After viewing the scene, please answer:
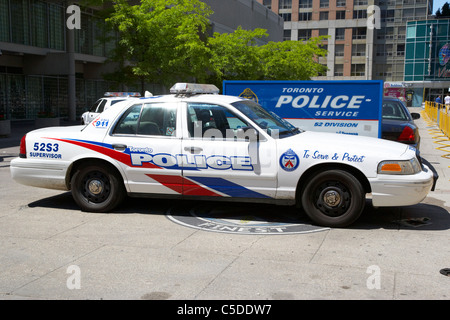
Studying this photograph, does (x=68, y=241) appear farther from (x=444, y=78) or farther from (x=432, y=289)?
(x=444, y=78)

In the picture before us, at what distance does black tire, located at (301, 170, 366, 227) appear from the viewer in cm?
602

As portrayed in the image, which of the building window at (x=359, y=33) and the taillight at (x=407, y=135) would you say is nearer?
the taillight at (x=407, y=135)

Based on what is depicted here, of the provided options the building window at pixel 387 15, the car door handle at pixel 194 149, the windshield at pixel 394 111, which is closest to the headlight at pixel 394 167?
the car door handle at pixel 194 149

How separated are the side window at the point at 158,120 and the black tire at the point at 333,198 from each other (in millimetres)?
1980

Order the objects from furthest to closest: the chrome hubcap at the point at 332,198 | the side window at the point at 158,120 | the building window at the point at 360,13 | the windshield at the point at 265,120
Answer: the building window at the point at 360,13, the side window at the point at 158,120, the windshield at the point at 265,120, the chrome hubcap at the point at 332,198

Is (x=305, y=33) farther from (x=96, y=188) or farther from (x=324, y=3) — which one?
(x=96, y=188)

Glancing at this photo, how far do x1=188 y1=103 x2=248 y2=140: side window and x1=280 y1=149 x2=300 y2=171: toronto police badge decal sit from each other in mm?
723

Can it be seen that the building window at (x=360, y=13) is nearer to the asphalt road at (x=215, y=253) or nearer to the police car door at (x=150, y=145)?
the asphalt road at (x=215, y=253)

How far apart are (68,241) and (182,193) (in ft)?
5.27

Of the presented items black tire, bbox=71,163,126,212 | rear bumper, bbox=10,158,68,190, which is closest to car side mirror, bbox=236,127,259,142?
black tire, bbox=71,163,126,212

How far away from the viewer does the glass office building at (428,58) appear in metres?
73.5

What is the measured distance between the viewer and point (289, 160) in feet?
20.3

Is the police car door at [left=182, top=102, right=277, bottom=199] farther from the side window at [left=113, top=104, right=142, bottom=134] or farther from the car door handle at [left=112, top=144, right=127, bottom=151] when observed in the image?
the car door handle at [left=112, top=144, right=127, bottom=151]
